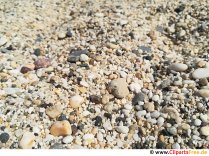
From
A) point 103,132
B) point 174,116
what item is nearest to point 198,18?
point 174,116

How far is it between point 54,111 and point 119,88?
0.67m

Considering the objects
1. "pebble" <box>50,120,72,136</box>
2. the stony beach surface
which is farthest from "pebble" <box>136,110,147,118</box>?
"pebble" <box>50,120,72,136</box>

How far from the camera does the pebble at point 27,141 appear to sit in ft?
9.83

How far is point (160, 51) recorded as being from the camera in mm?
4047

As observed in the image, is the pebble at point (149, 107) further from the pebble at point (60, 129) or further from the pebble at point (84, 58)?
the pebble at point (84, 58)

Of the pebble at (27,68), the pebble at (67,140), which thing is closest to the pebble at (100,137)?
the pebble at (67,140)

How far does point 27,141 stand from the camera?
3.01 meters

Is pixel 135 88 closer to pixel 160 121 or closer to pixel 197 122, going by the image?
pixel 160 121

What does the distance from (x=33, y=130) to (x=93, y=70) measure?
0.94m

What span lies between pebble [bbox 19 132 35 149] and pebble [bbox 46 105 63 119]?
0.27 metres

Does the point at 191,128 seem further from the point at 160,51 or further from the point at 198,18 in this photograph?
the point at 198,18

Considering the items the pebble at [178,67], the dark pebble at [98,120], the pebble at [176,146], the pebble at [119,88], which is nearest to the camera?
the pebble at [176,146]

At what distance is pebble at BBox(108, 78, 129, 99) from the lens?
3.45 metres

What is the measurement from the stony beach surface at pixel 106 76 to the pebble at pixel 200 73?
0.01 m
